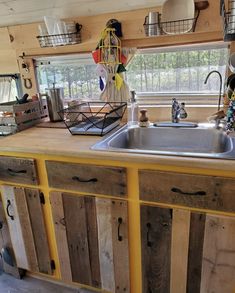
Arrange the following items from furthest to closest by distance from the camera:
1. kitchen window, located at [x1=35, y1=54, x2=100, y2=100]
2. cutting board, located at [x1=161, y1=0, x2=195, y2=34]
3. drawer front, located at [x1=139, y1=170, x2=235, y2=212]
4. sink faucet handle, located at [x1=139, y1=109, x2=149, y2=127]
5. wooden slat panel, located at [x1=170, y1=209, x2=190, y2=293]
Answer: kitchen window, located at [x1=35, y1=54, x2=100, y2=100]
sink faucet handle, located at [x1=139, y1=109, x2=149, y2=127]
cutting board, located at [x1=161, y1=0, x2=195, y2=34]
wooden slat panel, located at [x1=170, y1=209, x2=190, y2=293]
drawer front, located at [x1=139, y1=170, x2=235, y2=212]

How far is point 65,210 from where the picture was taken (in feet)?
4.25

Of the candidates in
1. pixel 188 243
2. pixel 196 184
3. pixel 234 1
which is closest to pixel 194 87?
pixel 234 1

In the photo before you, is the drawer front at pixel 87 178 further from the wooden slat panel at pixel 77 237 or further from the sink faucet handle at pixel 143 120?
the sink faucet handle at pixel 143 120

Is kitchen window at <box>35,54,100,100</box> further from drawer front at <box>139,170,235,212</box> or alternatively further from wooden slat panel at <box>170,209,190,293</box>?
wooden slat panel at <box>170,209,190,293</box>

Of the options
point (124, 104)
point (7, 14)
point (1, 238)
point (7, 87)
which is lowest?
point (1, 238)

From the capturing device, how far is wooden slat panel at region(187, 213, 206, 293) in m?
1.06

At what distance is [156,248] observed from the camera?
1.17 meters

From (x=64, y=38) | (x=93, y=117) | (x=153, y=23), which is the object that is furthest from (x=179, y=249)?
(x=64, y=38)

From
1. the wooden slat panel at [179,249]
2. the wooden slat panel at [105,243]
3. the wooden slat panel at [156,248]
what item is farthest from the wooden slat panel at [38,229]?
the wooden slat panel at [179,249]

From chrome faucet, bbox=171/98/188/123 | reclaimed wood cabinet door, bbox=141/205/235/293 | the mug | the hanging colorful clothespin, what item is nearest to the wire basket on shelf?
the hanging colorful clothespin

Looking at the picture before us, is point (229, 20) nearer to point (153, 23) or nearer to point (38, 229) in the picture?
point (153, 23)

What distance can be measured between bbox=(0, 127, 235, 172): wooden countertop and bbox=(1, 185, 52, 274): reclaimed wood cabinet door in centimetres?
24

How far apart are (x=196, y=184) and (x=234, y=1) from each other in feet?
3.02

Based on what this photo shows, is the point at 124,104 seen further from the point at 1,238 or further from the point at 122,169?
the point at 1,238
